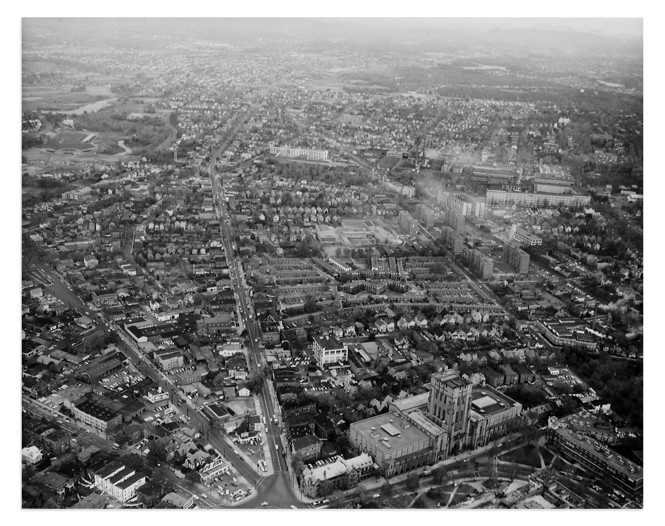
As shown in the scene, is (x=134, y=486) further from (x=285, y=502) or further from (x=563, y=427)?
(x=563, y=427)

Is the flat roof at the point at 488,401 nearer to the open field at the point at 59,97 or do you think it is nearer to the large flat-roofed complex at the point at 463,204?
the large flat-roofed complex at the point at 463,204

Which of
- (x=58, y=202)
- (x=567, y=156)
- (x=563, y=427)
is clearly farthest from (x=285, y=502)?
(x=567, y=156)

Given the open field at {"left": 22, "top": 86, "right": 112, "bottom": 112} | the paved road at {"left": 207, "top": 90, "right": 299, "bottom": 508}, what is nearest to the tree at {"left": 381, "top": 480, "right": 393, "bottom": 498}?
the paved road at {"left": 207, "top": 90, "right": 299, "bottom": 508}

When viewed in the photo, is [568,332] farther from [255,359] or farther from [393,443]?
[255,359]

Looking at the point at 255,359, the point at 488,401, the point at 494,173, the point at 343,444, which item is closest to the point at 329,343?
the point at 255,359

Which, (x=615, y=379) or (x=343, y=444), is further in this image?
(x=615, y=379)

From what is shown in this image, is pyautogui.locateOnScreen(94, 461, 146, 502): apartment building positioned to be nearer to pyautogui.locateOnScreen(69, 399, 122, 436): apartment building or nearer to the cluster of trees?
pyautogui.locateOnScreen(69, 399, 122, 436): apartment building
